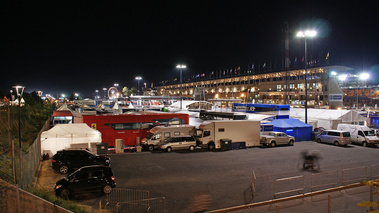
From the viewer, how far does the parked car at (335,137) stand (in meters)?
21.2

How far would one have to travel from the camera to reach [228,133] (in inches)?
794

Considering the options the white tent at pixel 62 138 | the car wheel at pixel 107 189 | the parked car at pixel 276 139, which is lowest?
the car wheel at pixel 107 189

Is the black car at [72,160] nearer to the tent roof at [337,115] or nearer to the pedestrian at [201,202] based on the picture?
the pedestrian at [201,202]

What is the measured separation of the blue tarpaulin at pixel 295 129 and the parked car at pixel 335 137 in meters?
1.31

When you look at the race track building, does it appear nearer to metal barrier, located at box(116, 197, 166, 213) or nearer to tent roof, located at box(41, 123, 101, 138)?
tent roof, located at box(41, 123, 101, 138)

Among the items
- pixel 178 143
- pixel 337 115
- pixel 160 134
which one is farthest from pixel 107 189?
pixel 337 115

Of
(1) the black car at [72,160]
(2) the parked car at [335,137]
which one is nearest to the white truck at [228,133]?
(2) the parked car at [335,137]

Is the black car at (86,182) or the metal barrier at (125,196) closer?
the metal barrier at (125,196)

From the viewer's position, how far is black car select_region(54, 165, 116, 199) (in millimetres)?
9773

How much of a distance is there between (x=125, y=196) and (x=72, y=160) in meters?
5.76

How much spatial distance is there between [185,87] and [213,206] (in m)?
130

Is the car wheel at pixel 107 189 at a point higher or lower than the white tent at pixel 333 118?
lower

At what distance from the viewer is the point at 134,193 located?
1010 cm

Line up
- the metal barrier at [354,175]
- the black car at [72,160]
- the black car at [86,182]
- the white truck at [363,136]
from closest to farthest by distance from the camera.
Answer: the black car at [86,182]
the metal barrier at [354,175]
the black car at [72,160]
the white truck at [363,136]
